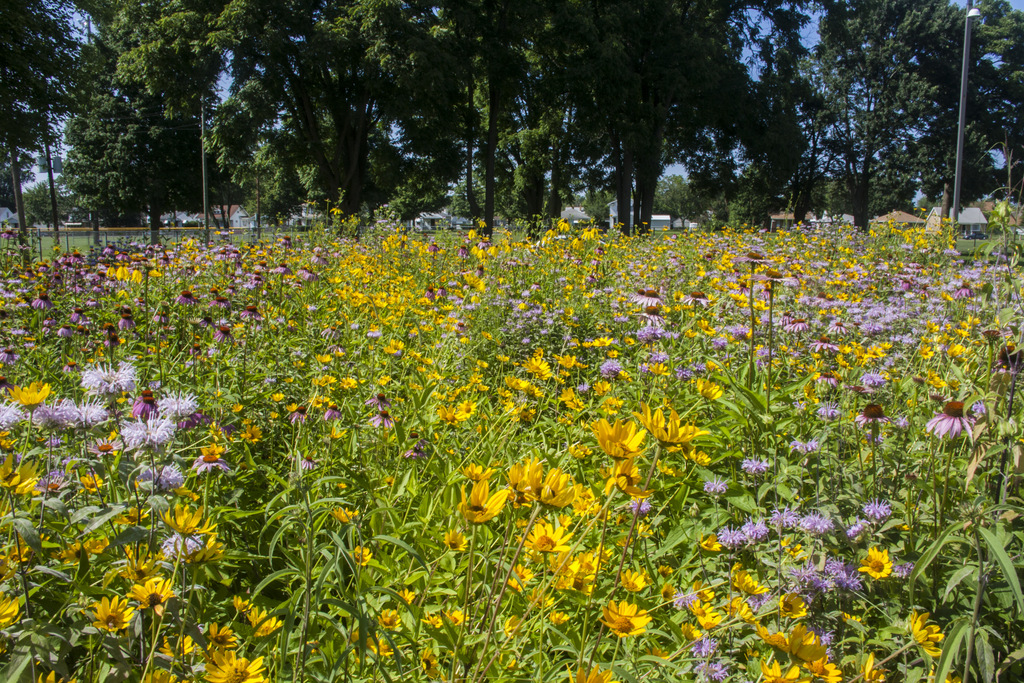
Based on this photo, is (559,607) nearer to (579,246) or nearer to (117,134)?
(579,246)

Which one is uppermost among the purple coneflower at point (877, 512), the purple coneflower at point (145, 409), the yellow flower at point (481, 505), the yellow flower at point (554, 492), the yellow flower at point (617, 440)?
the yellow flower at point (617, 440)

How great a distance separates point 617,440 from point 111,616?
36.2 inches

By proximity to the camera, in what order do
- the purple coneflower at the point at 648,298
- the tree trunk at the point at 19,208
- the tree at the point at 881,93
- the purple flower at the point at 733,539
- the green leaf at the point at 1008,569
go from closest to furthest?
the green leaf at the point at 1008,569 < the purple flower at the point at 733,539 < the purple coneflower at the point at 648,298 < the tree trunk at the point at 19,208 < the tree at the point at 881,93

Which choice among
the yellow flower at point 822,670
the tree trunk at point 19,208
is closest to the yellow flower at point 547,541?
the yellow flower at point 822,670

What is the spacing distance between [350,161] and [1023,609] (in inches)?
823

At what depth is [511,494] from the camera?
1.05 metres

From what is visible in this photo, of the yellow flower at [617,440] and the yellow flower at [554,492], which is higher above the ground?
the yellow flower at [617,440]

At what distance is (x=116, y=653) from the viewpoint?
3.43ft

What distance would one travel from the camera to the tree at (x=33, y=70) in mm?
12742

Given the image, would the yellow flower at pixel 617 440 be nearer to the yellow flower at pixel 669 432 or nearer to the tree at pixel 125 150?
the yellow flower at pixel 669 432

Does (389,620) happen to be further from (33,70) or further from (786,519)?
(33,70)

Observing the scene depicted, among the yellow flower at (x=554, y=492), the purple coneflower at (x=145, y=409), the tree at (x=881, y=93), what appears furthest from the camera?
the tree at (x=881, y=93)

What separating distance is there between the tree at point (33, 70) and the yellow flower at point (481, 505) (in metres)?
15.7

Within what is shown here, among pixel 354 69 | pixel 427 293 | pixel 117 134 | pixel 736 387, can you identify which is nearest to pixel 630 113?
pixel 354 69
